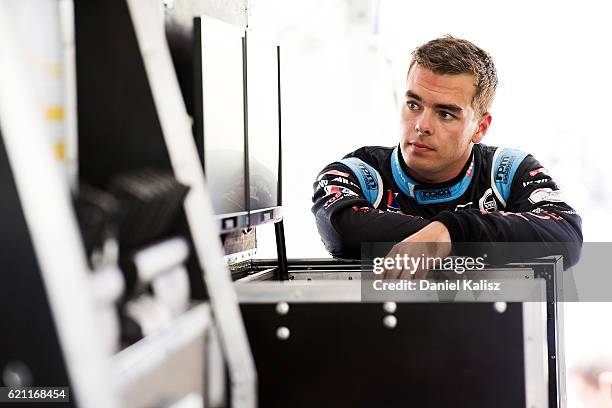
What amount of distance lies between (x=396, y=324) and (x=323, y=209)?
2.49 feet

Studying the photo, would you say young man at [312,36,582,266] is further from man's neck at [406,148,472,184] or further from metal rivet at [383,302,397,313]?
metal rivet at [383,302,397,313]

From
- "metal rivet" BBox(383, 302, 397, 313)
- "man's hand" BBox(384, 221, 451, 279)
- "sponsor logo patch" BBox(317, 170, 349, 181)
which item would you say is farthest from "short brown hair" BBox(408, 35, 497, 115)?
"metal rivet" BBox(383, 302, 397, 313)

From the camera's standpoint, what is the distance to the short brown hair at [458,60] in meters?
2.14

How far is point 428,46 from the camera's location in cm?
217

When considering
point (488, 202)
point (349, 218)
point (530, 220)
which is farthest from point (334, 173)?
point (530, 220)

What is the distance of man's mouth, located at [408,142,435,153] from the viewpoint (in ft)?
7.03

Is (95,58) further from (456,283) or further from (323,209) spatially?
(323,209)

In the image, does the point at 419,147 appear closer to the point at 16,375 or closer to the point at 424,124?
the point at 424,124

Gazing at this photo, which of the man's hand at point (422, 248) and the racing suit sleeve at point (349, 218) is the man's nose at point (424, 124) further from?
the man's hand at point (422, 248)

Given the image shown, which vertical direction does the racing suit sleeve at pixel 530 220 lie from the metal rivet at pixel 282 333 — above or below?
above

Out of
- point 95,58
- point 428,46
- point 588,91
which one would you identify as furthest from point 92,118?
point 588,91

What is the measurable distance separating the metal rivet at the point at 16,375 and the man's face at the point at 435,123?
143 centimetres

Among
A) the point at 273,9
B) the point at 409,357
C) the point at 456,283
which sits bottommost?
the point at 409,357

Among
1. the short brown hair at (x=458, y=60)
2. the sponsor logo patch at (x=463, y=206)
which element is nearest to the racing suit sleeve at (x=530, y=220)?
the sponsor logo patch at (x=463, y=206)
